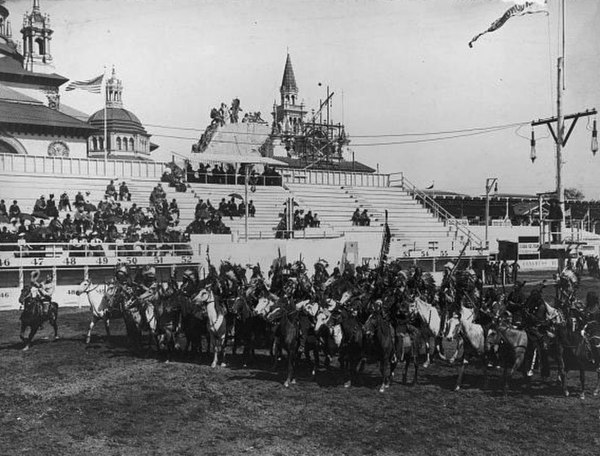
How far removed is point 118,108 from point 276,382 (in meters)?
72.3

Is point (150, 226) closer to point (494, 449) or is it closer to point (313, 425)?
point (313, 425)

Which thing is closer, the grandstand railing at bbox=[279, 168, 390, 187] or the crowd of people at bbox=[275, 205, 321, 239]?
the crowd of people at bbox=[275, 205, 321, 239]

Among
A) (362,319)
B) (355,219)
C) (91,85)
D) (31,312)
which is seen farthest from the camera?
(355,219)

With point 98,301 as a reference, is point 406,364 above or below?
below

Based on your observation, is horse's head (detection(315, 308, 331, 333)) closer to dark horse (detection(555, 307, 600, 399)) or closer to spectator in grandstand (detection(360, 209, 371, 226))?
dark horse (detection(555, 307, 600, 399))

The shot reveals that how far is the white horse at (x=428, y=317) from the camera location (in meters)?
13.0

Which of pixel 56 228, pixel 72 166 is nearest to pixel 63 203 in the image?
pixel 56 228

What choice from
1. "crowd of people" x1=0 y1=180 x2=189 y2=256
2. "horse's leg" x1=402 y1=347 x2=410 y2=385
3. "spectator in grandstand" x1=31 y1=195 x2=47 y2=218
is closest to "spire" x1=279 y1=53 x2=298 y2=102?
"crowd of people" x1=0 y1=180 x2=189 y2=256

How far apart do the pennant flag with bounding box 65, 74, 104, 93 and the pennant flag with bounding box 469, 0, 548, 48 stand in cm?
1845

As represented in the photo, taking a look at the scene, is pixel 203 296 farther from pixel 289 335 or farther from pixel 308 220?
pixel 308 220

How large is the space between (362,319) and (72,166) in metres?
24.9

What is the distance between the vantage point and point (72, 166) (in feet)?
105

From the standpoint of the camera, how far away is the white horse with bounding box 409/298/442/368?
13.0m

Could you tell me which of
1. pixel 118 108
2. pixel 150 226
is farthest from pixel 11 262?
pixel 118 108
